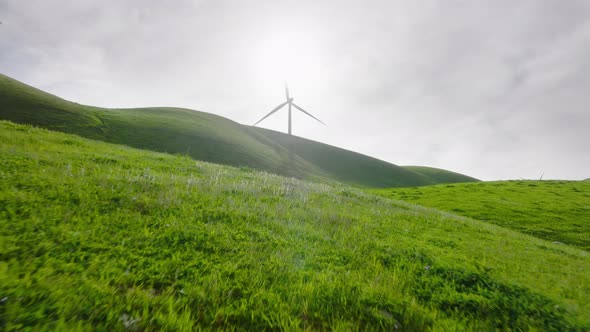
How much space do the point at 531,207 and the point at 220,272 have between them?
51.7 meters

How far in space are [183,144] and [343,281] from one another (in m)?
62.3

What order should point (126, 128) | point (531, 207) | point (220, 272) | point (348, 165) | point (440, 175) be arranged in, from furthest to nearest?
point (440, 175) → point (348, 165) → point (126, 128) → point (531, 207) → point (220, 272)

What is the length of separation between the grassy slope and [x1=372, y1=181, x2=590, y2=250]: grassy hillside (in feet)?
94.4

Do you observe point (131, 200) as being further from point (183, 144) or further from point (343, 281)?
point (183, 144)

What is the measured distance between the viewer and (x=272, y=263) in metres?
4.65

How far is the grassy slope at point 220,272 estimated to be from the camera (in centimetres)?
304

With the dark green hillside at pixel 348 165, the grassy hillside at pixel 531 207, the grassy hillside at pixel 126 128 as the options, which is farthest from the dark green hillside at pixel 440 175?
the grassy hillside at pixel 126 128

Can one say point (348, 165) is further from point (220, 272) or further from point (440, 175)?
point (220, 272)

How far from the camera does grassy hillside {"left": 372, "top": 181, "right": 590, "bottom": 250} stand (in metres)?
28.0

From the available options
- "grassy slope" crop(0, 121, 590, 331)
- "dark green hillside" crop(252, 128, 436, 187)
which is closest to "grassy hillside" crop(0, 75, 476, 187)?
"dark green hillside" crop(252, 128, 436, 187)

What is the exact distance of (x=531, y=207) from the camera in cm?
3900

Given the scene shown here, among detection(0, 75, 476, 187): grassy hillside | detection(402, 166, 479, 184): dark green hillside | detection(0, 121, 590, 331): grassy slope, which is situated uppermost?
detection(402, 166, 479, 184): dark green hillside

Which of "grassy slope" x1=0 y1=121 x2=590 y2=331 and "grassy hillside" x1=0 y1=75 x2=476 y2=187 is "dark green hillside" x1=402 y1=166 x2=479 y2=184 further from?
"grassy slope" x1=0 y1=121 x2=590 y2=331

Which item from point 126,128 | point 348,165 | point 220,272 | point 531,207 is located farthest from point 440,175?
point 220,272
